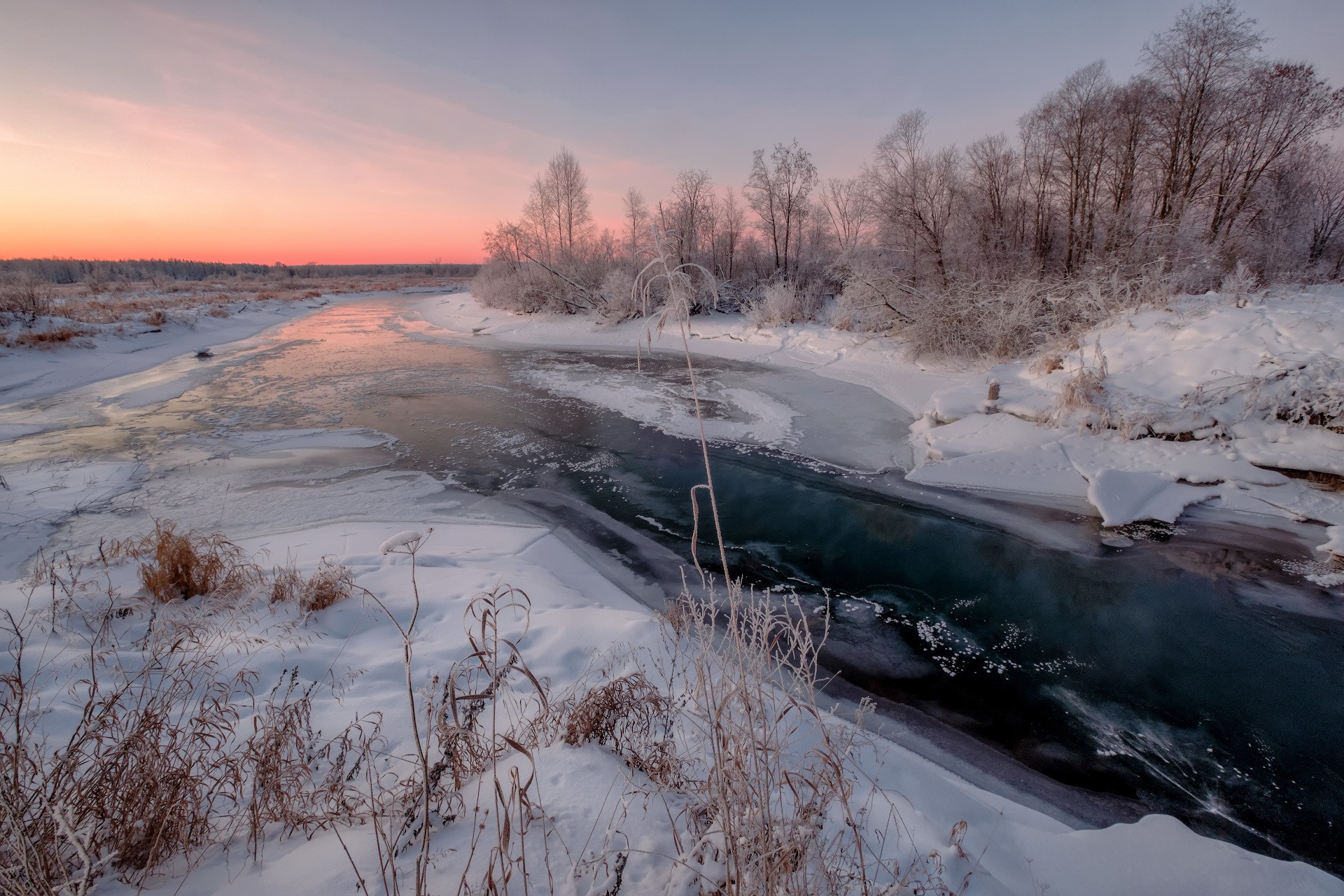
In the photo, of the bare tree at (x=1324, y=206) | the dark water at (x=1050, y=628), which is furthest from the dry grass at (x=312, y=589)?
the bare tree at (x=1324, y=206)

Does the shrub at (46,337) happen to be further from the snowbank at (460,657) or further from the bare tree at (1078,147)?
the bare tree at (1078,147)

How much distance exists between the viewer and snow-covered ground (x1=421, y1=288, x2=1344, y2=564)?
6.33 m

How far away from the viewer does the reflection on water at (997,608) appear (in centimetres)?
328

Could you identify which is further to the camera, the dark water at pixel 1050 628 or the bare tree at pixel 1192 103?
the bare tree at pixel 1192 103

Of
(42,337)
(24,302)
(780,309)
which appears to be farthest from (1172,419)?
(24,302)

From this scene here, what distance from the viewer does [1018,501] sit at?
22.2 feet

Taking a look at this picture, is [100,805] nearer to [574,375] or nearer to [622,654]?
[622,654]

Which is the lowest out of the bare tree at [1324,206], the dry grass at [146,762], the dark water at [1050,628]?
the dark water at [1050,628]

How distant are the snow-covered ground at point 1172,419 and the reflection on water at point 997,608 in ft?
3.47

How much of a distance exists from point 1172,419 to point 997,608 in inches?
196

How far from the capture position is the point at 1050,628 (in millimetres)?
4516

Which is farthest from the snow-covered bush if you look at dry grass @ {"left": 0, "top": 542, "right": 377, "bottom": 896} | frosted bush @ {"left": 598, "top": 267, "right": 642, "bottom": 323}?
frosted bush @ {"left": 598, "top": 267, "right": 642, "bottom": 323}

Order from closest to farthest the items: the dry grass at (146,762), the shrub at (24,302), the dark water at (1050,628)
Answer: the dry grass at (146,762)
the dark water at (1050,628)
the shrub at (24,302)

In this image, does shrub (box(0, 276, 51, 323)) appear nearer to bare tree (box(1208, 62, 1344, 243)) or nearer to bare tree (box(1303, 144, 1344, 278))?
bare tree (box(1208, 62, 1344, 243))
